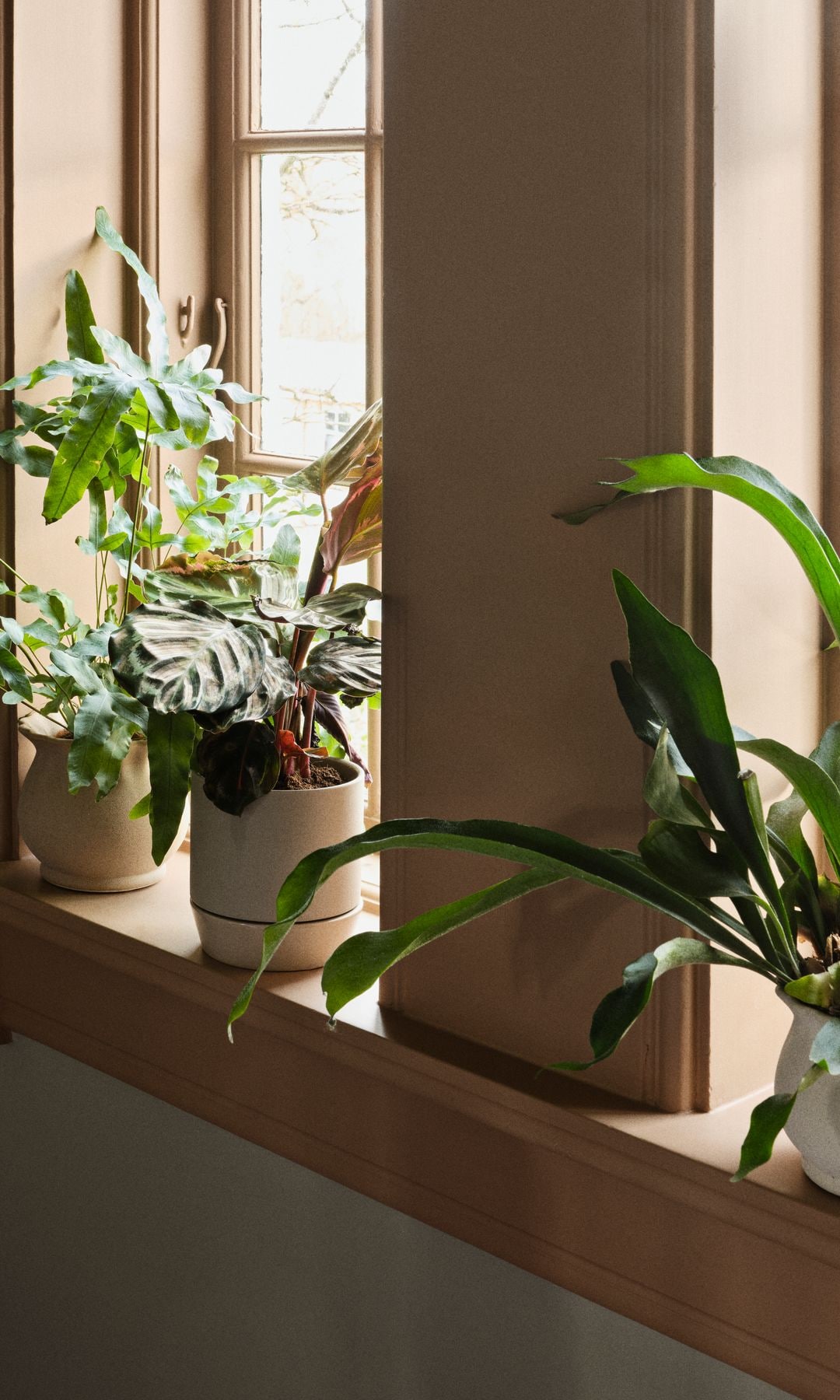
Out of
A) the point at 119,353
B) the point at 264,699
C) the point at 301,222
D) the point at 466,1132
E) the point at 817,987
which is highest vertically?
the point at 301,222

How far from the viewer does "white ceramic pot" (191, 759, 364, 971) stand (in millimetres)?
1506

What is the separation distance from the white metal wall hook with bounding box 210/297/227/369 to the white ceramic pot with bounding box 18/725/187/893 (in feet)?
1.92

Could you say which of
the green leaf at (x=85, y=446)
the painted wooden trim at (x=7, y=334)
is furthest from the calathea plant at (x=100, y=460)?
the painted wooden trim at (x=7, y=334)

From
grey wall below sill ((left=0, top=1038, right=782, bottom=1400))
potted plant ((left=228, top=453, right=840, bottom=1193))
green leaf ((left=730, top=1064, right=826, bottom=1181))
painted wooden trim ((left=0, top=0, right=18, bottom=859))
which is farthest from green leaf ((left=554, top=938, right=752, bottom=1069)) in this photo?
painted wooden trim ((left=0, top=0, right=18, bottom=859))

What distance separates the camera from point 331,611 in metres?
1.41

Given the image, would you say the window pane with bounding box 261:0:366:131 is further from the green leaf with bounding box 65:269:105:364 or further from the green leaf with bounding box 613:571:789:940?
the green leaf with bounding box 613:571:789:940

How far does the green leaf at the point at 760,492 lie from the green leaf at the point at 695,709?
9cm

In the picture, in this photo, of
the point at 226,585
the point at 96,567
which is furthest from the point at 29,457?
the point at 226,585

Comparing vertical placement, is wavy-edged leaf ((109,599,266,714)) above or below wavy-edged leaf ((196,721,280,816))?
above

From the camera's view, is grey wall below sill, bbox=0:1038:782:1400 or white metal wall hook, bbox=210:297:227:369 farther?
white metal wall hook, bbox=210:297:227:369

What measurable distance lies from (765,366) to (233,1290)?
50.9 inches

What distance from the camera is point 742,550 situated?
1187 mm

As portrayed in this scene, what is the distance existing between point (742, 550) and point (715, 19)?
17.4 inches

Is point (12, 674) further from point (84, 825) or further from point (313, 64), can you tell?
point (313, 64)
